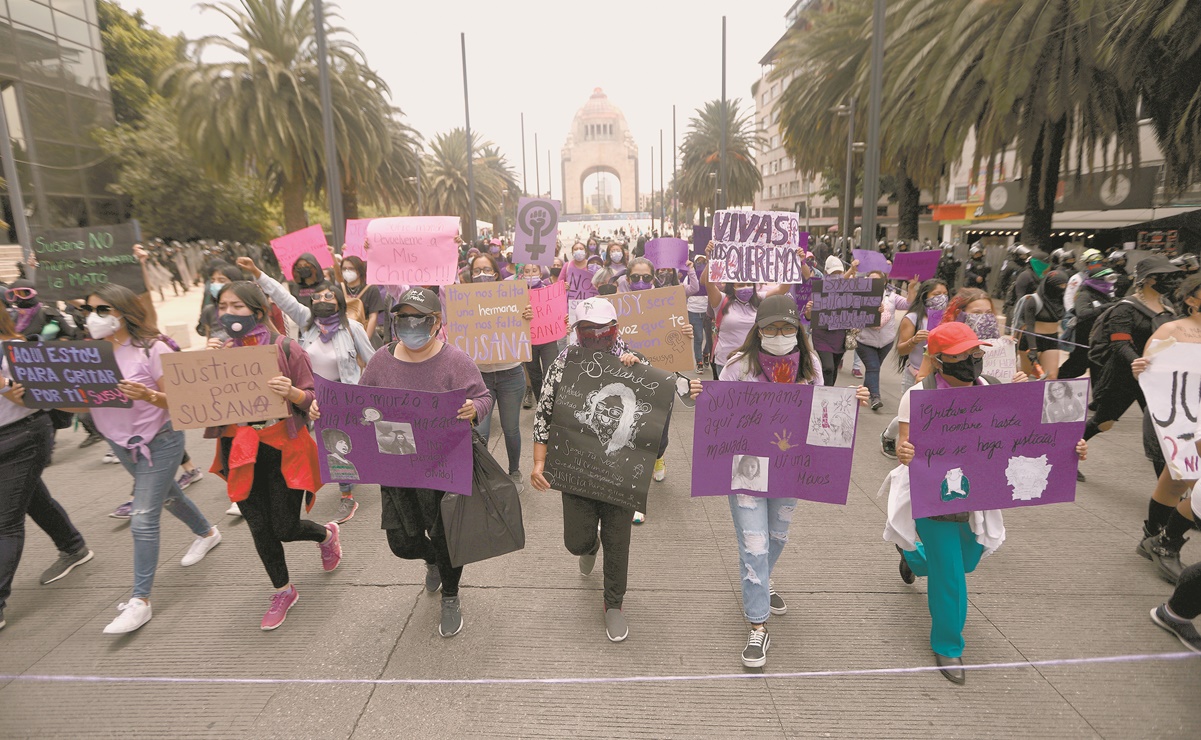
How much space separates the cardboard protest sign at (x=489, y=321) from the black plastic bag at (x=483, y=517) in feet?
6.27

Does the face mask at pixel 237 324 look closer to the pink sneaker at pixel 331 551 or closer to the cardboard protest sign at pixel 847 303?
the pink sneaker at pixel 331 551

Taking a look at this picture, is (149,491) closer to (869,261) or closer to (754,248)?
(754,248)

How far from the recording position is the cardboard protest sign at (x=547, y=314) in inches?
248

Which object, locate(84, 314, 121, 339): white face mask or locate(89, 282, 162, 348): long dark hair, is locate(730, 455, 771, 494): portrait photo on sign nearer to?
locate(89, 282, 162, 348): long dark hair

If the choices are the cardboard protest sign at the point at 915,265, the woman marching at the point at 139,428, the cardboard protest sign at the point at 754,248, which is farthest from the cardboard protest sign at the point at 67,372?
the cardboard protest sign at the point at 915,265

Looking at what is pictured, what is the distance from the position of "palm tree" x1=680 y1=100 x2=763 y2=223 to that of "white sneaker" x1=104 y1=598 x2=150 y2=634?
3987 cm

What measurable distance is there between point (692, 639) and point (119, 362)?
3513 millimetres

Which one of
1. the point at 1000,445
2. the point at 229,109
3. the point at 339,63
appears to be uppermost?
the point at 339,63

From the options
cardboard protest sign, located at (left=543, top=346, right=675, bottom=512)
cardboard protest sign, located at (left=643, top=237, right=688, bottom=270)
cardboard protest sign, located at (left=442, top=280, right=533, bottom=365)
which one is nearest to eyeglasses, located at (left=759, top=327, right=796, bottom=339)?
cardboard protest sign, located at (left=543, top=346, right=675, bottom=512)

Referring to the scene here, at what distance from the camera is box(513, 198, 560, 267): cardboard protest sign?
8359 mm

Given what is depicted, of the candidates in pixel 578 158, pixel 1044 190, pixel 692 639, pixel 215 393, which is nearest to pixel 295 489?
pixel 215 393

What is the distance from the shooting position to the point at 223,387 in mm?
3383

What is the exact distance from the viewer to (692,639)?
3.48 m

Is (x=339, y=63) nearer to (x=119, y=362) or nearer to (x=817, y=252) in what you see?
(x=817, y=252)
